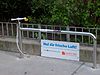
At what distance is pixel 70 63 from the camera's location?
5895 mm

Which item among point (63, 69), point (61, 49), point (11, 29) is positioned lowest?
point (63, 69)

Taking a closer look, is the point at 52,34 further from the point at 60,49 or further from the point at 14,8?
the point at 14,8

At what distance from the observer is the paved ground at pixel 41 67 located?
5.36 m

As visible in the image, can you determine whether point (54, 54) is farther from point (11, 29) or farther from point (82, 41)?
point (11, 29)

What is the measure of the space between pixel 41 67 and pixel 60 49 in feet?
2.07

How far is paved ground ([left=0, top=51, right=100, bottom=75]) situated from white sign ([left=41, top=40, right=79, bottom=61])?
0.16 meters

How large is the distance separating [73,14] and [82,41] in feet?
3.43

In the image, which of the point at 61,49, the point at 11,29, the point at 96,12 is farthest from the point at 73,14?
the point at 11,29

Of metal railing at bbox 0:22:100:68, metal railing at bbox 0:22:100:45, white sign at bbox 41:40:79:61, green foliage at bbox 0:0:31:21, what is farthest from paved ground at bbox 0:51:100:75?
green foliage at bbox 0:0:31:21

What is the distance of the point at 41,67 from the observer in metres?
5.71

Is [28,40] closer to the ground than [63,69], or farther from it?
farther from it

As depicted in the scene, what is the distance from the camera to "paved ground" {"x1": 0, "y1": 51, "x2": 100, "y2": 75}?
5359 mm

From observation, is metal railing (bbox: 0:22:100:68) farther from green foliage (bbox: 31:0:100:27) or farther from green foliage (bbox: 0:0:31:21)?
green foliage (bbox: 0:0:31:21)

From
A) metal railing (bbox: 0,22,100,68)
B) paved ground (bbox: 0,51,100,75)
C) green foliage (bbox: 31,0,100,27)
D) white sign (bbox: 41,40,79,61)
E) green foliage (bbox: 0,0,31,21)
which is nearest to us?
paved ground (bbox: 0,51,100,75)
